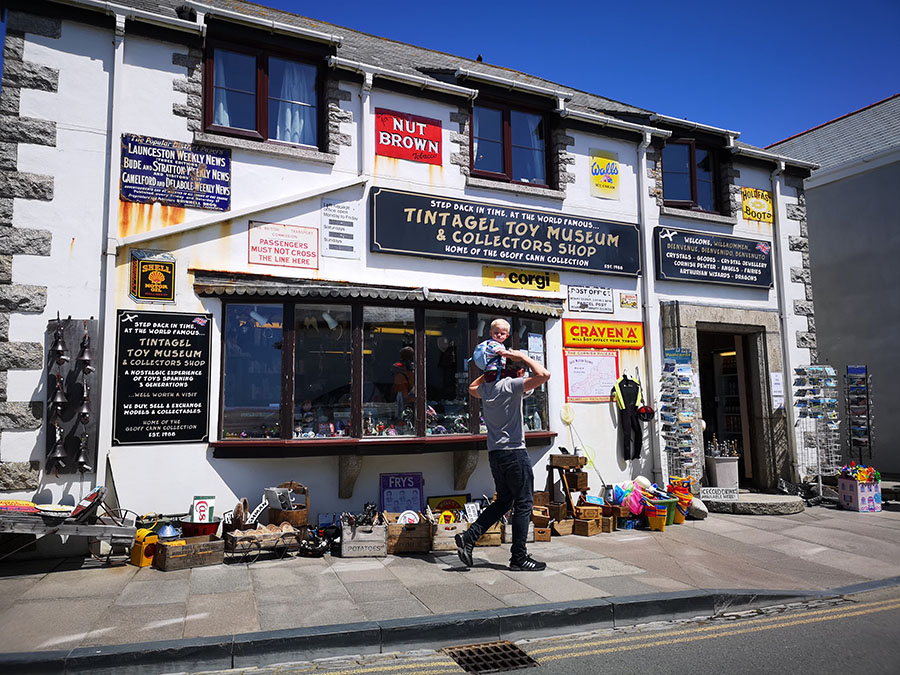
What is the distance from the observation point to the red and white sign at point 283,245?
8266 mm

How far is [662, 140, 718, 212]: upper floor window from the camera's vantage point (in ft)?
38.7

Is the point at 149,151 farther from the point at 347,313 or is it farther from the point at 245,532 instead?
the point at 245,532

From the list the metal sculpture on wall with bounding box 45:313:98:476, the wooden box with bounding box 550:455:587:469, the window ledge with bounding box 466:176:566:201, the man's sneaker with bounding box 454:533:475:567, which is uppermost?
the window ledge with bounding box 466:176:566:201

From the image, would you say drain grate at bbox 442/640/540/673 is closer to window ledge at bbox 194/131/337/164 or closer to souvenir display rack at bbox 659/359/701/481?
window ledge at bbox 194/131/337/164

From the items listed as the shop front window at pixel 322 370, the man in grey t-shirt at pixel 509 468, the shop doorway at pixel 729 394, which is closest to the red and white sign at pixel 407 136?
the shop front window at pixel 322 370

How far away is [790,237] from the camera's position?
41.7 ft

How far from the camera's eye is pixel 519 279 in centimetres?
1001

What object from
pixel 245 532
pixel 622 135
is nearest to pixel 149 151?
pixel 245 532

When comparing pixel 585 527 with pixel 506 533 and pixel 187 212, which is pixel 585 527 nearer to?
pixel 506 533

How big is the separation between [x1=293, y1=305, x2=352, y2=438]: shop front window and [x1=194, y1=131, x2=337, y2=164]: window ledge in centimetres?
213

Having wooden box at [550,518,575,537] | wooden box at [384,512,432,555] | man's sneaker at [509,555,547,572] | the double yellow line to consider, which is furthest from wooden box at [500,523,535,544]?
the double yellow line

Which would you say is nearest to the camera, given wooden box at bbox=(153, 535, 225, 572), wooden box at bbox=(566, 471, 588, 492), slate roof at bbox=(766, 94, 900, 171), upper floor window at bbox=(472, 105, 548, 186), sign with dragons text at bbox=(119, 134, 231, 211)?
wooden box at bbox=(153, 535, 225, 572)

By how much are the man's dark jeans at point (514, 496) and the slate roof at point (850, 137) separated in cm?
1334

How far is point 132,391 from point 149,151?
2.94 metres
